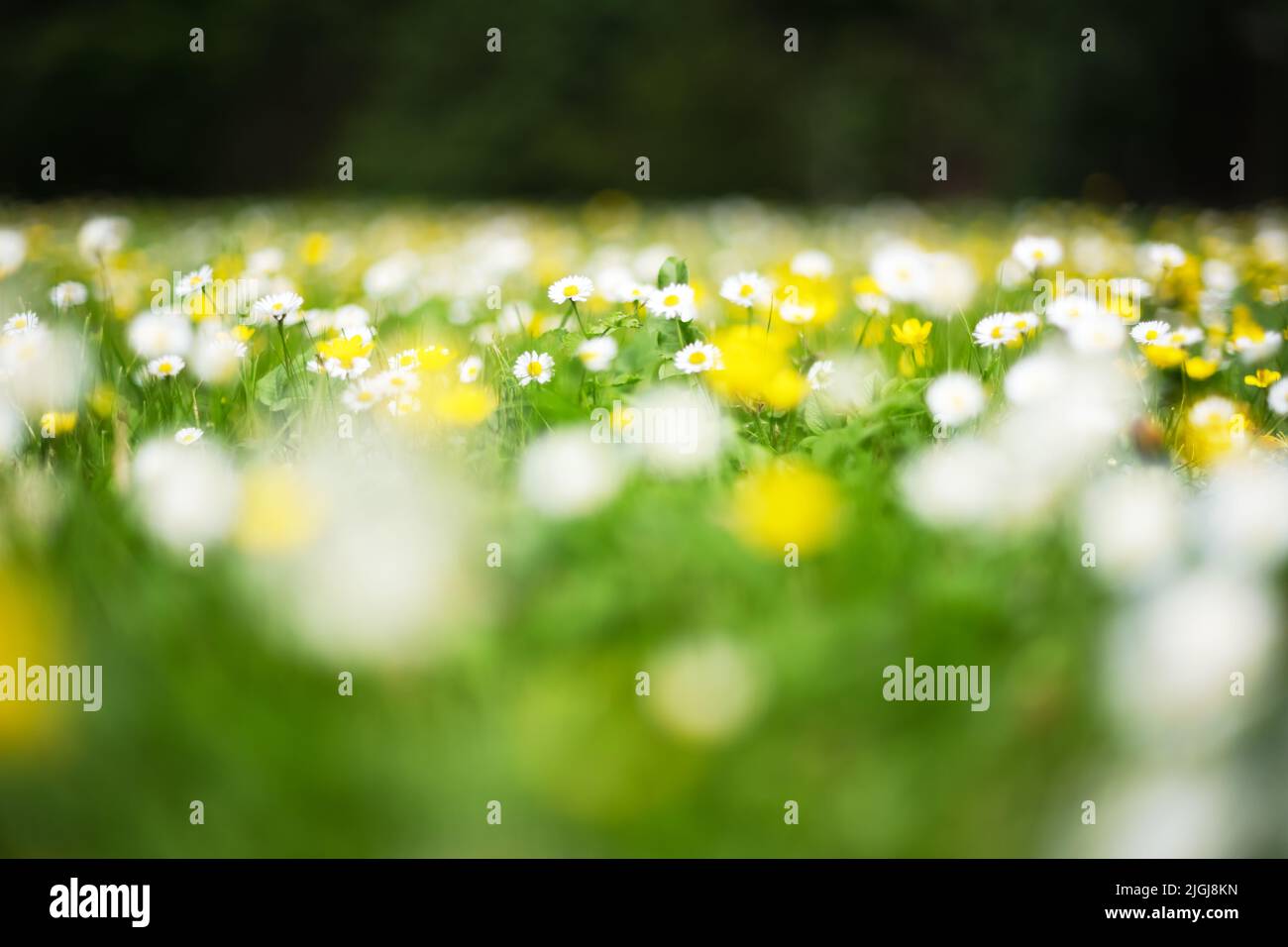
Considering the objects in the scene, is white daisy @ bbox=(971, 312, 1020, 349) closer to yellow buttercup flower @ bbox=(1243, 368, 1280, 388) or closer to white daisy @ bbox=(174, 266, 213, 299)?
yellow buttercup flower @ bbox=(1243, 368, 1280, 388)

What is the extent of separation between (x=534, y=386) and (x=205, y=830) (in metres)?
0.86

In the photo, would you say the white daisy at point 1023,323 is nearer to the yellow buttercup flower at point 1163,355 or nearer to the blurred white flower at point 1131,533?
the yellow buttercup flower at point 1163,355

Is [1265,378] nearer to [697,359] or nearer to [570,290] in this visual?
[697,359]

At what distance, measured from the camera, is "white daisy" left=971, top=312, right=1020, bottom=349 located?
1.64m

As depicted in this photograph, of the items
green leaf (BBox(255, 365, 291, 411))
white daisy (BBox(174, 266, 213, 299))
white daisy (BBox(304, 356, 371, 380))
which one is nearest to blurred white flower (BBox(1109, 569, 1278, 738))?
white daisy (BBox(304, 356, 371, 380))

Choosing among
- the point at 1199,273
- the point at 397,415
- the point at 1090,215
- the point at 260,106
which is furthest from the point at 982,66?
the point at 397,415

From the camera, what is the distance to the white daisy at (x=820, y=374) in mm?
1608

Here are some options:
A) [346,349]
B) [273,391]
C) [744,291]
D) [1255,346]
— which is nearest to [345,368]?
[346,349]

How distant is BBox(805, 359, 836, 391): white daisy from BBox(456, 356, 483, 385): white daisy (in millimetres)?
523

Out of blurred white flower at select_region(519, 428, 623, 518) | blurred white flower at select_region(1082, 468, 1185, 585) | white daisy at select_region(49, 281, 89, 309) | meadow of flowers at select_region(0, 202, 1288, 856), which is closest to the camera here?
meadow of flowers at select_region(0, 202, 1288, 856)

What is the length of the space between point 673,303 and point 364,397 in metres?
0.51

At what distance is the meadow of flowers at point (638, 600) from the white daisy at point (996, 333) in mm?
14

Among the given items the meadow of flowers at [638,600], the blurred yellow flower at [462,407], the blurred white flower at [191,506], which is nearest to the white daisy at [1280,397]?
the meadow of flowers at [638,600]

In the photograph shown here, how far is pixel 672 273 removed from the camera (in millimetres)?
1757
